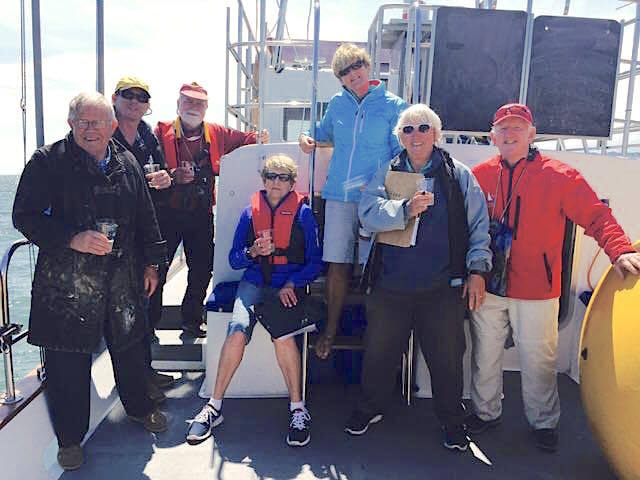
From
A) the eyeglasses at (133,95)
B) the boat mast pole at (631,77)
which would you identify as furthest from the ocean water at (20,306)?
the boat mast pole at (631,77)

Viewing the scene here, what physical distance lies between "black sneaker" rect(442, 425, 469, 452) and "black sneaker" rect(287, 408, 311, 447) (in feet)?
2.50

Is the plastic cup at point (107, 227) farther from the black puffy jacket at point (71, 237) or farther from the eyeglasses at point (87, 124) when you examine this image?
the eyeglasses at point (87, 124)

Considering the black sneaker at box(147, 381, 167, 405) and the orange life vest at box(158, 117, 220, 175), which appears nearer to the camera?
the black sneaker at box(147, 381, 167, 405)

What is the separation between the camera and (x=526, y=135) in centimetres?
271

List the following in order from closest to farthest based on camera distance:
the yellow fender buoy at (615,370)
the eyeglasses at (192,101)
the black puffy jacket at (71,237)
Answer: the yellow fender buoy at (615,370)
the black puffy jacket at (71,237)
the eyeglasses at (192,101)

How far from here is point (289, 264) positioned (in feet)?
10.3

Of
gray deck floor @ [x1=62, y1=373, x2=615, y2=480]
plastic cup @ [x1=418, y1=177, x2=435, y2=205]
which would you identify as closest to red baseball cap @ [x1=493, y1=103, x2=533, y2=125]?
plastic cup @ [x1=418, y1=177, x2=435, y2=205]

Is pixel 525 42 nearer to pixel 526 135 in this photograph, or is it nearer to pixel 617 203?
pixel 617 203

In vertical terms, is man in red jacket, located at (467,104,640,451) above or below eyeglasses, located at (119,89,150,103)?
below

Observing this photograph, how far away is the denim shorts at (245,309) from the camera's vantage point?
2.98 meters

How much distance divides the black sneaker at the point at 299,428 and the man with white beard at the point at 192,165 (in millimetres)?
1293

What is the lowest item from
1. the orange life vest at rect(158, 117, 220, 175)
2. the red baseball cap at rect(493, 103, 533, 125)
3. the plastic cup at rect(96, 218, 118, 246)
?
the plastic cup at rect(96, 218, 118, 246)

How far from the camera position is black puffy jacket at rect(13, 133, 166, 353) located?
2412mm

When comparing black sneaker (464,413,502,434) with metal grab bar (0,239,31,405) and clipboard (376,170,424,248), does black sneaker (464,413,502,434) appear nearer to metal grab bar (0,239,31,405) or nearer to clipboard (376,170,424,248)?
clipboard (376,170,424,248)
